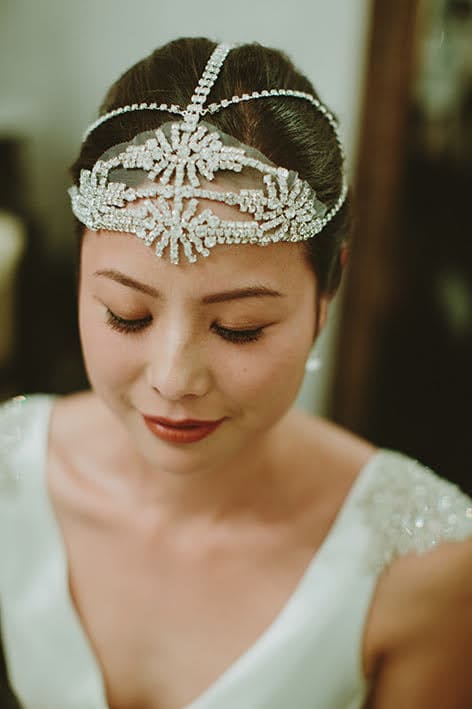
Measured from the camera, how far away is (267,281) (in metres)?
0.79

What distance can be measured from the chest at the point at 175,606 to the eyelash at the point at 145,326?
41cm

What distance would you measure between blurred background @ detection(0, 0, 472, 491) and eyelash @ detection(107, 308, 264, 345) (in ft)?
3.38

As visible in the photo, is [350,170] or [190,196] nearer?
[190,196]

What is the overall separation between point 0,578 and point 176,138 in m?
0.79

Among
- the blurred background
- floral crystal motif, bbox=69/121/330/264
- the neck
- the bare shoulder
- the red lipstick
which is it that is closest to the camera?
floral crystal motif, bbox=69/121/330/264

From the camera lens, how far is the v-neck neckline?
3.35ft

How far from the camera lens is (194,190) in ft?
2.53

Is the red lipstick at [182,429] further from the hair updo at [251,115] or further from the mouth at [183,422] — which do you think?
the hair updo at [251,115]

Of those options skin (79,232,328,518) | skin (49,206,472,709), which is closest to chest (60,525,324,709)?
skin (49,206,472,709)

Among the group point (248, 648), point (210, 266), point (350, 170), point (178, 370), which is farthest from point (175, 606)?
point (350, 170)

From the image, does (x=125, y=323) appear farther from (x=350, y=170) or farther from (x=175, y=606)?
(x=350, y=170)

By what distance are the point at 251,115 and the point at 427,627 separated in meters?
0.75

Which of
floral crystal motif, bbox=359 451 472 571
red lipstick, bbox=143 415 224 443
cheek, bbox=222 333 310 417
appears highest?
cheek, bbox=222 333 310 417

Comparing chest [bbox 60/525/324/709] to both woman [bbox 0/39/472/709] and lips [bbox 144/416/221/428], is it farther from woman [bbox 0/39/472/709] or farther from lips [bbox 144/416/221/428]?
lips [bbox 144/416/221/428]
